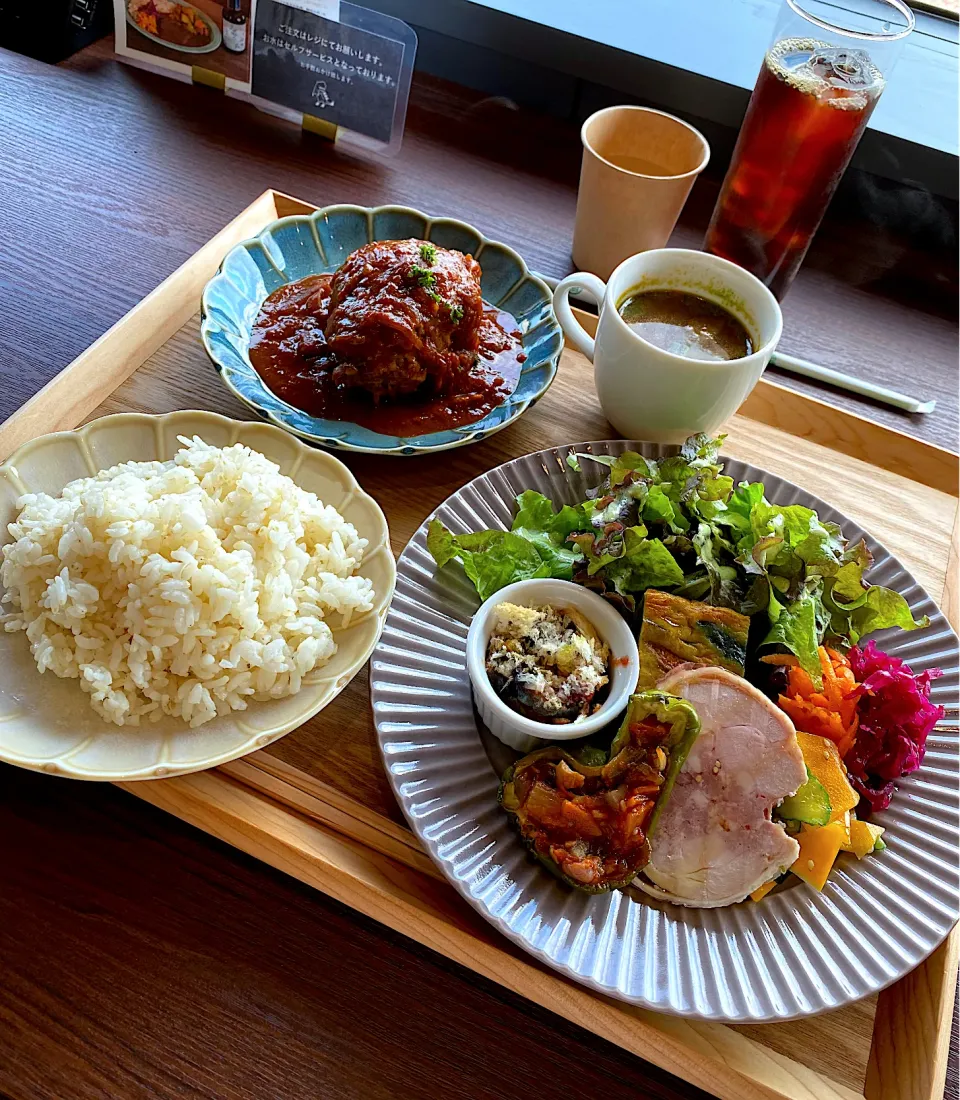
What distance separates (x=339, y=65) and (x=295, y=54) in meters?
0.13

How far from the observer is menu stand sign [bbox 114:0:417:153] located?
226 cm

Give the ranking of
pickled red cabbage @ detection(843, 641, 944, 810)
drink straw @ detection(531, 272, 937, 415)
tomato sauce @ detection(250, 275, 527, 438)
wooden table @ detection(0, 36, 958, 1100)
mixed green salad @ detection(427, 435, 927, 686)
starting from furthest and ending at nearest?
1. drink straw @ detection(531, 272, 937, 415)
2. tomato sauce @ detection(250, 275, 527, 438)
3. mixed green salad @ detection(427, 435, 927, 686)
4. pickled red cabbage @ detection(843, 641, 944, 810)
5. wooden table @ detection(0, 36, 958, 1100)

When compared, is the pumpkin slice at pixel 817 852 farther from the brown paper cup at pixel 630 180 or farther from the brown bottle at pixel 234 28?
the brown bottle at pixel 234 28

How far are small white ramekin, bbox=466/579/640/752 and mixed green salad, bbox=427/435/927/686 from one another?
0.23 ft

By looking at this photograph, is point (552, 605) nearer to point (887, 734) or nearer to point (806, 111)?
point (887, 734)

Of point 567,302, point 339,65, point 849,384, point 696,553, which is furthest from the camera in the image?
point 339,65

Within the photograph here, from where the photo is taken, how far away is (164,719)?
1256 mm

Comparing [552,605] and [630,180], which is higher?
[630,180]

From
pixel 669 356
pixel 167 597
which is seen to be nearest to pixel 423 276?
pixel 669 356

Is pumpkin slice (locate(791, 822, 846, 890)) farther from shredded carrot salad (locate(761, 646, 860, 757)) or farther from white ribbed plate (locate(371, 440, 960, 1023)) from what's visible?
shredded carrot salad (locate(761, 646, 860, 757))

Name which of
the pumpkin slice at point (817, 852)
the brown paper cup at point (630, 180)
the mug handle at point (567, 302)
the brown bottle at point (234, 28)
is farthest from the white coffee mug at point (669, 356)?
the brown bottle at point (234, 28)

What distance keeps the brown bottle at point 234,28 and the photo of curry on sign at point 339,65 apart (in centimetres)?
5

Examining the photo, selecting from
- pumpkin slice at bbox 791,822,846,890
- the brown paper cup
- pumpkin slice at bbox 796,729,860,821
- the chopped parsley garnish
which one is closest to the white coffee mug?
the chopped parsley garnish

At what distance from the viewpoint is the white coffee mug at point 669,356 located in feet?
5.45
